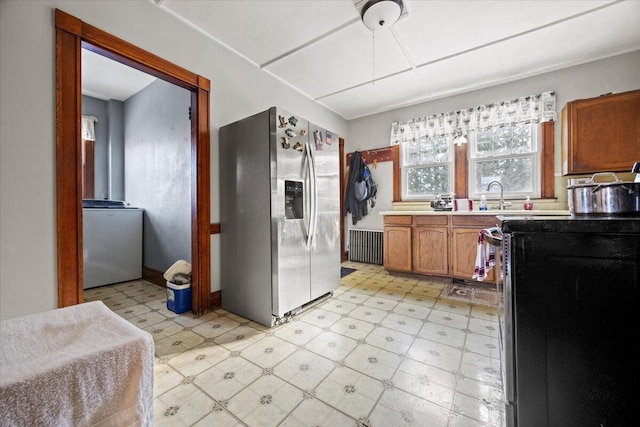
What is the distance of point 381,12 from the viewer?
77.8 inches

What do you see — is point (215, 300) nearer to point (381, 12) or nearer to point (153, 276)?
point (153, 276)

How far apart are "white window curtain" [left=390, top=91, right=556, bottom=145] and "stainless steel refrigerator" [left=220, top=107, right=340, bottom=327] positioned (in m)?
1.90

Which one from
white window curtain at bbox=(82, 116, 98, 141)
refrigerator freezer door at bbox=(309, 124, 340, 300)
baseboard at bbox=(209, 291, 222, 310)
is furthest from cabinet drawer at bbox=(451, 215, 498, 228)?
white window curtain at bbox=(82, 116, 98, 141)

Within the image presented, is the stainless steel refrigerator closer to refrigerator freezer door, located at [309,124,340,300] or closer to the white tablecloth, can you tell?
refrigerator freezer door, located at [309,124,340,300]

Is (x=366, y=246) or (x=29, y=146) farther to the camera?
(x=366, y=246)

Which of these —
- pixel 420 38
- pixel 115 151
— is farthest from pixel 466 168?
pixel 115 151

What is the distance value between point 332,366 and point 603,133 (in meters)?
3.47

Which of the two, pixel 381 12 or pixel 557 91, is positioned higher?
pixel 381 12

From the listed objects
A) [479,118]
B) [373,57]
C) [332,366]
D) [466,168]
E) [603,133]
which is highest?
[373,57]

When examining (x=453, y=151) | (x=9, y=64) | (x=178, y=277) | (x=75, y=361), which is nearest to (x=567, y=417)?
(x=75, y=361)

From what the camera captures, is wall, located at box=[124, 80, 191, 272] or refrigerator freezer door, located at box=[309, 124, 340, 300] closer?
refrigerator freezer door, located at box=[309, 124, 340, 300]

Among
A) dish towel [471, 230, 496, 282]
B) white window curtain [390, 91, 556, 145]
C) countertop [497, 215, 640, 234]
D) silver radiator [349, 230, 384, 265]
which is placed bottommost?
silver radiator [349, 230, 384, 265]

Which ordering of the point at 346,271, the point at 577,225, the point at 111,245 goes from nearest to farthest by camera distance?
the point at 577,225 < the point at 111,245 < the point at 346,271

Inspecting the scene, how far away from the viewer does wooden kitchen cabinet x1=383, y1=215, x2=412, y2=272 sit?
348 cm
